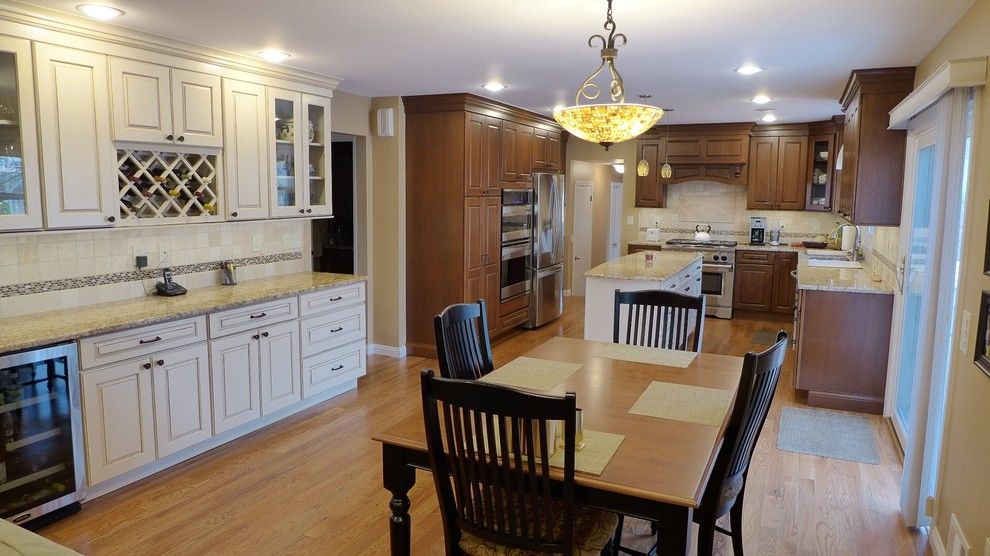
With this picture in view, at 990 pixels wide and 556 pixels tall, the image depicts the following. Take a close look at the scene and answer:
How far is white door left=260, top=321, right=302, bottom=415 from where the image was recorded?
4035mm

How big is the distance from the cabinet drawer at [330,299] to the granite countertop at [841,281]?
3.18 meters

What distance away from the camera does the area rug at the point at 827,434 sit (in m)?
3.84

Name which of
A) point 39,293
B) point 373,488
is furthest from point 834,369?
point 39,293

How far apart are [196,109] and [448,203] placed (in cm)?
234

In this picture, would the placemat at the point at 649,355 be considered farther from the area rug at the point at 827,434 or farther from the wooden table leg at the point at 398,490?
the area rug at the point at 827,434

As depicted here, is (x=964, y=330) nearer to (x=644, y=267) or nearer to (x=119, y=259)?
(x=644, y=267)

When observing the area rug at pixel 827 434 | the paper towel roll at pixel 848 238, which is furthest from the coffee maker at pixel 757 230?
the area rug at pixel 827 434

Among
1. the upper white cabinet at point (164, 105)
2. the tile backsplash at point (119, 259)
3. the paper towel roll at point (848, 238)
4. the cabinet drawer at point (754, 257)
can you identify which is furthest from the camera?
the cabinet drawer at point (754, 257)

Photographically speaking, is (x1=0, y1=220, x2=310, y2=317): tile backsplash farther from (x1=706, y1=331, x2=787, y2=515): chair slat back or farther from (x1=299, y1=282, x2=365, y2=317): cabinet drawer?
(x1=706, y1=331, x2=787, y2=515): chair slat back

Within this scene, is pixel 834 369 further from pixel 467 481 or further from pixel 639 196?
pixel 639 196

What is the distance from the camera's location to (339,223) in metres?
6.12

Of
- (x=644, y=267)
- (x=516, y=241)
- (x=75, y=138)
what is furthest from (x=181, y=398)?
(x=516, y=241)

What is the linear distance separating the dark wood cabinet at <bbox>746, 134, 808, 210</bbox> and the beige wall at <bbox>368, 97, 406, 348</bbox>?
14.9 feet

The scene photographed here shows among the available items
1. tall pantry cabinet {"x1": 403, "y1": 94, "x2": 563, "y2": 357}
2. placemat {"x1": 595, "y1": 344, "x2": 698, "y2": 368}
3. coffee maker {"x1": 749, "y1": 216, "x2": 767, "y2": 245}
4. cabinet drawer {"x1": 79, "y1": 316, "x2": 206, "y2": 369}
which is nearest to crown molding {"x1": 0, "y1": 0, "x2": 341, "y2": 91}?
tall pantry cabinet {"x1": 403, "y1": 94, "x2": 563, "y2": 357}
